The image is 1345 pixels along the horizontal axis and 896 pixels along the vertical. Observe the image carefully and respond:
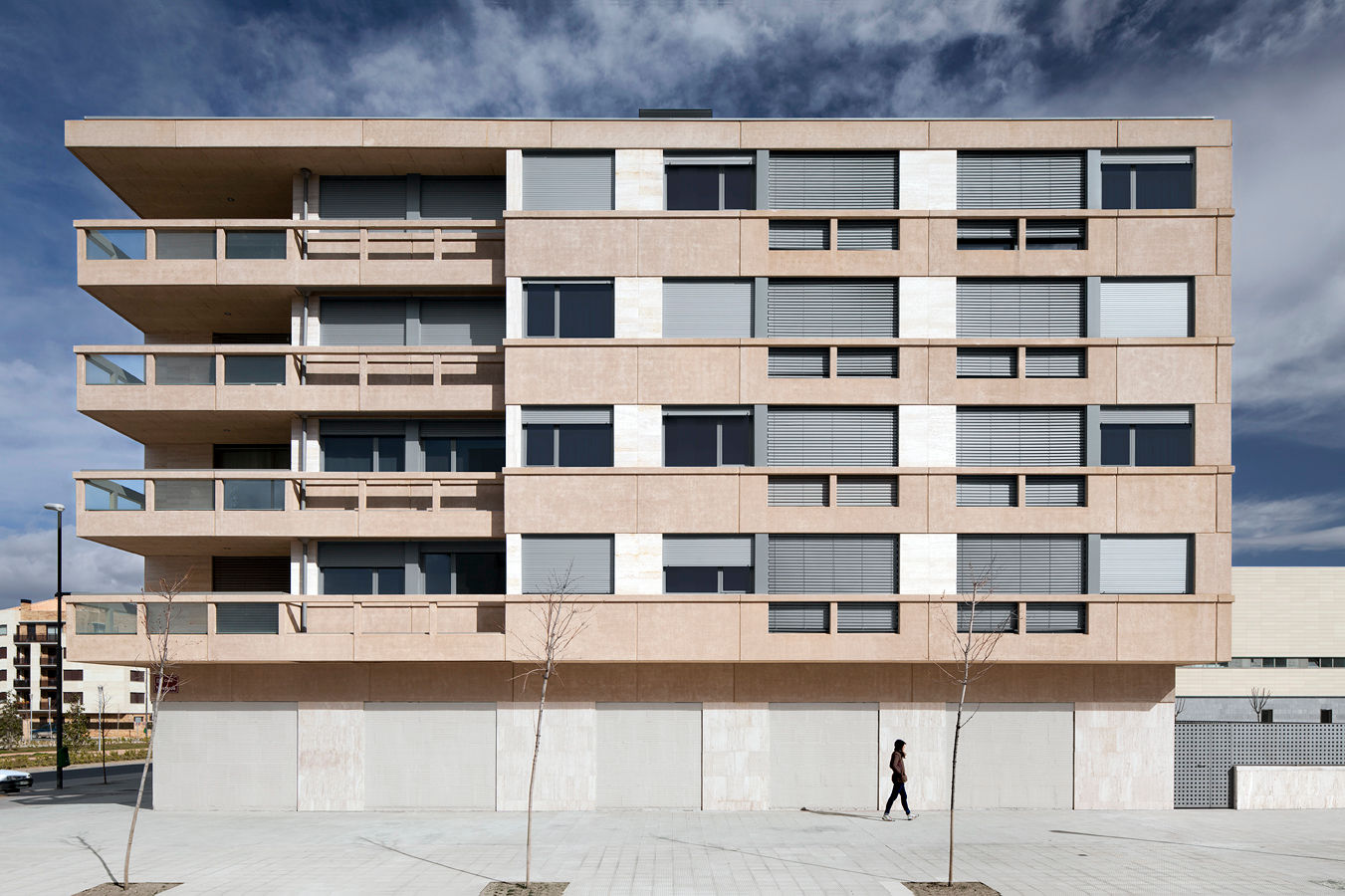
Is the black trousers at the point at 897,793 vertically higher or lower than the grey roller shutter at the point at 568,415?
lower

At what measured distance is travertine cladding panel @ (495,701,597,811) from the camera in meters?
18.5

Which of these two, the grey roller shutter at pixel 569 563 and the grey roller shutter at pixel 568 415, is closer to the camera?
the grey roller shutter at pixel 569 563

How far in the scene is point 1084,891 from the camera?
41.5 ft

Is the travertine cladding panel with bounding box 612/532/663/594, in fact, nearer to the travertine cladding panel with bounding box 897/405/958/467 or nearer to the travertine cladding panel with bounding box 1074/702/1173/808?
the travertine cladding panel with bounding box 897/405/958/467

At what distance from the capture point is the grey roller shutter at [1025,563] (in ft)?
60.5

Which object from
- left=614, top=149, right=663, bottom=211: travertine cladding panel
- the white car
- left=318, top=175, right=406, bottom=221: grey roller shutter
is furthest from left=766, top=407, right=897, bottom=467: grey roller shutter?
the white car

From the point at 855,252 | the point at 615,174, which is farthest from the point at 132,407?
the point at 855,252

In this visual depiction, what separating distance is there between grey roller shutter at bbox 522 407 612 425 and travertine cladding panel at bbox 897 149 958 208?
880 centimetres

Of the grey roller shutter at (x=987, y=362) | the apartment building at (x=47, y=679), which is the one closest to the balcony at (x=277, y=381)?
the grey roller shutter at (x=987, y=362)

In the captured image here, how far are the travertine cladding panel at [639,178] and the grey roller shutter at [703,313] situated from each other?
6.65 feet

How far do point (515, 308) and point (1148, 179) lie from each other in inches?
612

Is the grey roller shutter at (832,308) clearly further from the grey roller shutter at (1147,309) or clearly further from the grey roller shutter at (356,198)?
the grey roller shutter at (356,198)

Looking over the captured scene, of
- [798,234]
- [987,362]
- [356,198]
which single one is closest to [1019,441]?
[987,362]

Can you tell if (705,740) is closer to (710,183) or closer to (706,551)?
(706,551)
